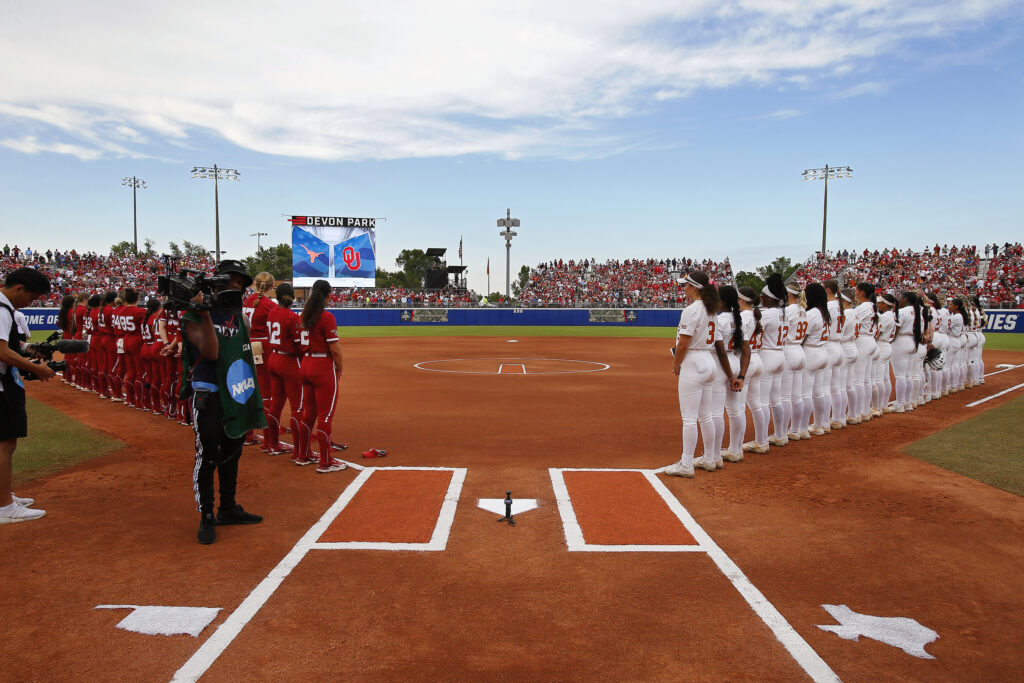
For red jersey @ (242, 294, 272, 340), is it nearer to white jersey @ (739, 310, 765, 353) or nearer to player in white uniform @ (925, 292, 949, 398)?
white jersey @ (739, 310, 765, 353)

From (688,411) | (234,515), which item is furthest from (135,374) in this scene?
(688,411)

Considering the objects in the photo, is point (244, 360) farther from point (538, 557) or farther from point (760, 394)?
point (760, 394)

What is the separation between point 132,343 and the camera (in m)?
10.7

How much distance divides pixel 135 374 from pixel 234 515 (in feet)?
24.3

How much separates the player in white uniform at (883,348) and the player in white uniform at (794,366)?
2759 mm

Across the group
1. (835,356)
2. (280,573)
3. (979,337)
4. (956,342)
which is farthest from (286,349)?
(979,337)

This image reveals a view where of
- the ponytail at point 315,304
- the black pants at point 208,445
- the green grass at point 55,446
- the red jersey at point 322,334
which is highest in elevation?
the ponytail at point 315,304

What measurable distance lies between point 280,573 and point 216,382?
162 centimetres

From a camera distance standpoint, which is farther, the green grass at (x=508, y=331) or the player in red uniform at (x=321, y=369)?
the green grass at (x=508, y=331)

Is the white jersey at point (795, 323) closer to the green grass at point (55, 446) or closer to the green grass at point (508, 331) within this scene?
the green grass at point (55, 446)

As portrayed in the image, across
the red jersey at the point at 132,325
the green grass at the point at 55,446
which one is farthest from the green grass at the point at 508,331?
the green grass at the point at 55,446

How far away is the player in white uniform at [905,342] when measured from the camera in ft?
36.6

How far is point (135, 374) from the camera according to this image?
11070 millimetres

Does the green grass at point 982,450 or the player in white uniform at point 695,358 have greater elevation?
the player in white uniform at point 695,358
